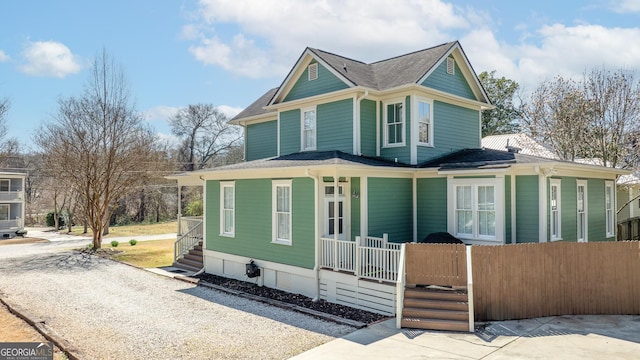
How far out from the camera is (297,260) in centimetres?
1214

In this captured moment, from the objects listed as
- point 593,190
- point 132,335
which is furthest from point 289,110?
point 593,190

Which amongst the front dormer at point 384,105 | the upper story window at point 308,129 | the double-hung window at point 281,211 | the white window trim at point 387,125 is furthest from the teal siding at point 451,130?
the double-hung window at point 281,211

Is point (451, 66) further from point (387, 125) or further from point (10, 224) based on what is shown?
point (10, 224)

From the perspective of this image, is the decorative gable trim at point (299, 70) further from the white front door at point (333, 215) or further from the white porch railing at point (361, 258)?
the white porch railing at point (361, 258)

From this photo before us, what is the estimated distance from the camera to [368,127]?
1453cm

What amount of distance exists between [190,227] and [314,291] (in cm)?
905

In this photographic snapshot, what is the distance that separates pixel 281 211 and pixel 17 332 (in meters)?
7.08

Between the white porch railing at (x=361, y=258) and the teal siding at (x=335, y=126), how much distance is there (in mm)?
4175

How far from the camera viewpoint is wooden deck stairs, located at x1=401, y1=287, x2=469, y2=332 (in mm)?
8695

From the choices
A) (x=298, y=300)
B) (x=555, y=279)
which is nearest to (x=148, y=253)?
(x=298, y=300)

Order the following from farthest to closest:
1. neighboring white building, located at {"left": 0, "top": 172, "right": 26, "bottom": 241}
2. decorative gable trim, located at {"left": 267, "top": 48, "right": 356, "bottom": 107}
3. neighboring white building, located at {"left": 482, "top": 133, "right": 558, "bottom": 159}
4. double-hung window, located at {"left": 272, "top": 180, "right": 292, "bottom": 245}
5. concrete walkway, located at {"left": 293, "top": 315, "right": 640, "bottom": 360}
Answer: neighboring white building, located at {"left": 0, "top": 172, "right": 26, "bottom": 241} → neighboring white building, located at {"left": 482, "top": 133, "right": 558, "bottom": 159} → decorative gable trim, located at {"left": 267, "top": 48, "right": 356, "bottom": 107} → double-hung window, located at {"left": 272, "top": 180, "right": 292, "bottom": 245} → concrete walkway, located at {"left": 293, "top": 315, "right": 640, "bottom": 360}

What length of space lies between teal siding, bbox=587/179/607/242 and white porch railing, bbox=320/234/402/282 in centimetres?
806

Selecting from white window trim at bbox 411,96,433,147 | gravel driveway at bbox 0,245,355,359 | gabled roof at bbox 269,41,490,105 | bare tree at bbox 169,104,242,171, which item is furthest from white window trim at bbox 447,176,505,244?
bare tree at bbox 169,104,242,171

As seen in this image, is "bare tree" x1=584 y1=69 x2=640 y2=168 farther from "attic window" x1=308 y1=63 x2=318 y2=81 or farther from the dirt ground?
the dirt ground
